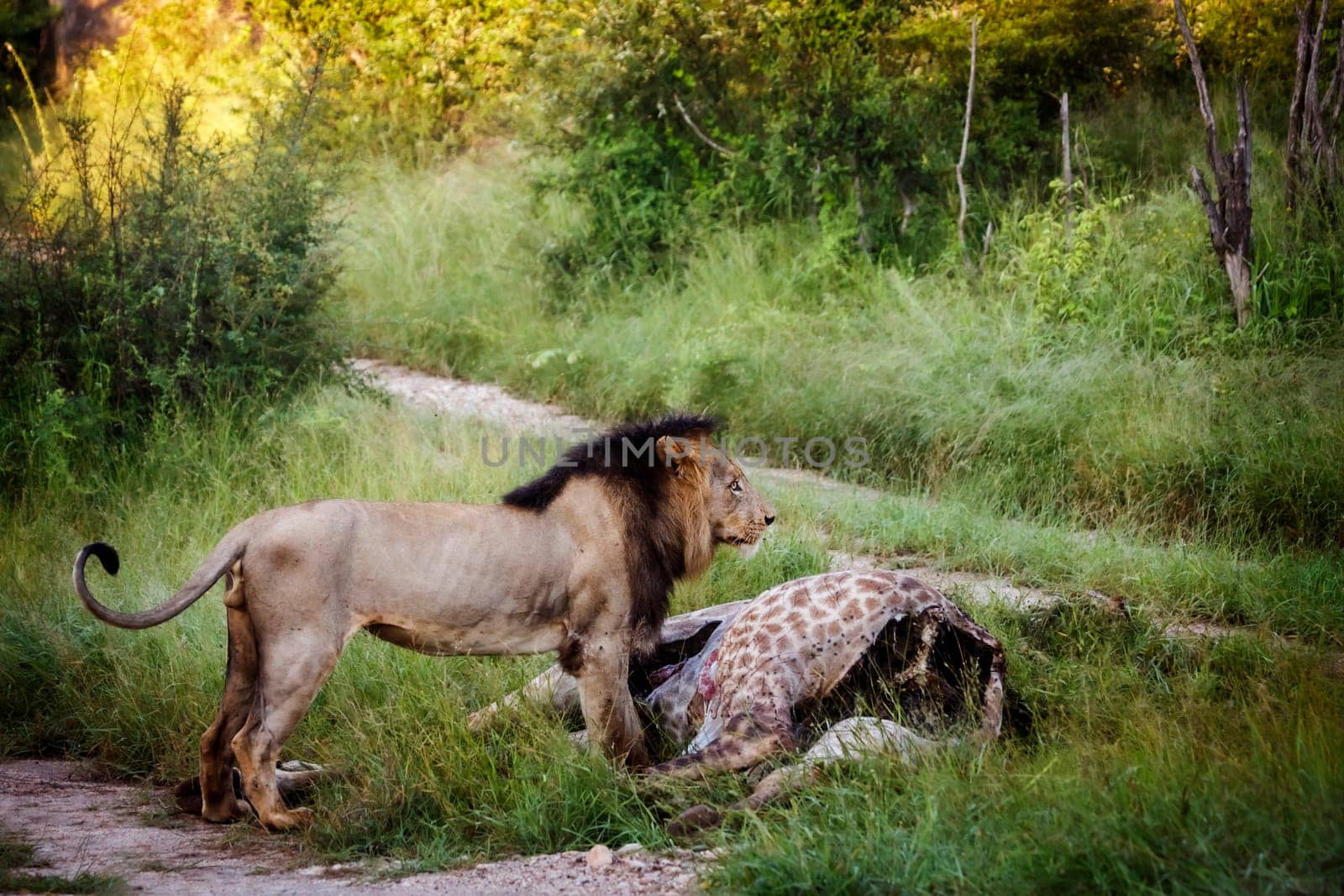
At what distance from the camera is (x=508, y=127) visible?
15.0 m

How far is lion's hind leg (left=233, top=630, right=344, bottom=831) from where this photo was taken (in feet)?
13.9

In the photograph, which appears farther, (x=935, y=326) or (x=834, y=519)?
(x=935, y=326)

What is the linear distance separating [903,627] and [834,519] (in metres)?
2.75

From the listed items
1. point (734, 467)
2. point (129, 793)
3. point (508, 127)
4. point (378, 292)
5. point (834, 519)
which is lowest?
point (129, 793)

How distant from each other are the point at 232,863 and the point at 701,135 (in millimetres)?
9219

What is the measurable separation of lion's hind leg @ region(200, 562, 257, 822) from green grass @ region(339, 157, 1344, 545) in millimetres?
3681

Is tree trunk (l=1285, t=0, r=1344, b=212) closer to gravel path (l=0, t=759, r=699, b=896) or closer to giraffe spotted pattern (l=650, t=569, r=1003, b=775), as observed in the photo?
giraffe spotted pattern (l=650, t=569, r=1003, b=775)

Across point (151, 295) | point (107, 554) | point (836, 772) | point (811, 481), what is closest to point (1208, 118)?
point (811, 481)

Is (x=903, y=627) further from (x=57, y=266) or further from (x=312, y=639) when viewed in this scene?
(x=57, y=266)

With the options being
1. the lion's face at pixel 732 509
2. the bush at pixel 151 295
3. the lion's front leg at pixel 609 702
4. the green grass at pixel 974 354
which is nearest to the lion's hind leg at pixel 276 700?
the lion's front leg at pixel 609 702

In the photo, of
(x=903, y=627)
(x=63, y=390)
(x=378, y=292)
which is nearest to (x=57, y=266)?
(x=63, y=390)

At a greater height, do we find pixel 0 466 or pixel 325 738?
pixel 0 466

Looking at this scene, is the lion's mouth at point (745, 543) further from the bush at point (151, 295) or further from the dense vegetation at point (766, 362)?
the bush at point (151, 295)

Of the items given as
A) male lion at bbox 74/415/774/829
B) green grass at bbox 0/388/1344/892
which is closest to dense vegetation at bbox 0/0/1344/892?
green grass at bbox 0/388/1344/892
